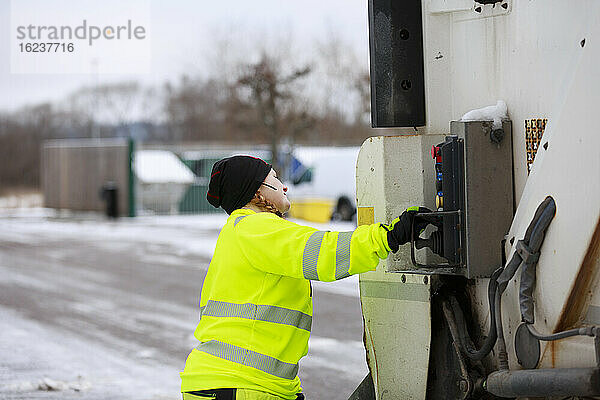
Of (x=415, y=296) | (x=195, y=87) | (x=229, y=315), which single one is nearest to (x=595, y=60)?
(x=415, y=296)

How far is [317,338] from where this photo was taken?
812cm

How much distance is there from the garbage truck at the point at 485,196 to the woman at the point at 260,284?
235 millimetres

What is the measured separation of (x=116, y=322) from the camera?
30.3 ft

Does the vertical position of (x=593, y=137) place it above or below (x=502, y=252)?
above

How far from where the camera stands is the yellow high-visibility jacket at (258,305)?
2.84m

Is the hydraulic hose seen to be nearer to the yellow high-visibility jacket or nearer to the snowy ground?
the yellow high-visibility jacket

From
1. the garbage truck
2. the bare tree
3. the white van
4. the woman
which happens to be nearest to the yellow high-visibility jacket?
the woman

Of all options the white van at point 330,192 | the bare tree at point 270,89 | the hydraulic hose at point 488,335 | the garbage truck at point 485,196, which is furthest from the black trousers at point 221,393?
the bare tree at point 270,89

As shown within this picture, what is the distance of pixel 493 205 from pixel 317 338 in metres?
5.44

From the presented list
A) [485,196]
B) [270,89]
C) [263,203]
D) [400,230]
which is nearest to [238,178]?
[263,203]

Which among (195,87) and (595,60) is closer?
(595,60)

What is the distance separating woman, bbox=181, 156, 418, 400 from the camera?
2.78 m

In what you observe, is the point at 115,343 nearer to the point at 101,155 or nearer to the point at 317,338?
the point at 317,338

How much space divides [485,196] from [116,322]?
6965mm
